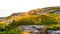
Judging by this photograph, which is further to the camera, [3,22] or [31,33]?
[3,22]

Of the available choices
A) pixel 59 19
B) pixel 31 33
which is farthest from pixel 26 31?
pixel 59 19

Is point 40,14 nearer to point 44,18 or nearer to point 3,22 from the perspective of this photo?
point 44,18

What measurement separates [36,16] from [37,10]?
29 cm

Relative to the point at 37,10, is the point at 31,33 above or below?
below

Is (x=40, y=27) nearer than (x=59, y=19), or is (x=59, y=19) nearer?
(x=40, y=27)

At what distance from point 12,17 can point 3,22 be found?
0.26 metres

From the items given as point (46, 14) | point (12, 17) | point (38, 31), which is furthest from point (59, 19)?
point (12, 17)

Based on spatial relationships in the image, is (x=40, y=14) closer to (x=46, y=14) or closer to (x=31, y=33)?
(x=46, y=14)

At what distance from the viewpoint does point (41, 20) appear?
3.73 m

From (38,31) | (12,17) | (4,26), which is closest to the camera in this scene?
(38,31)

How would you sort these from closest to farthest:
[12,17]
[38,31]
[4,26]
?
[38,31], [4,26], [12,17]

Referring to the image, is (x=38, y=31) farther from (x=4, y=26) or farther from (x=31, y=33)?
(x=4, y=26)

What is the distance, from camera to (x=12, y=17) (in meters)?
4.12

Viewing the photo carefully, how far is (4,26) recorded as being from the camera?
372 centimetres
